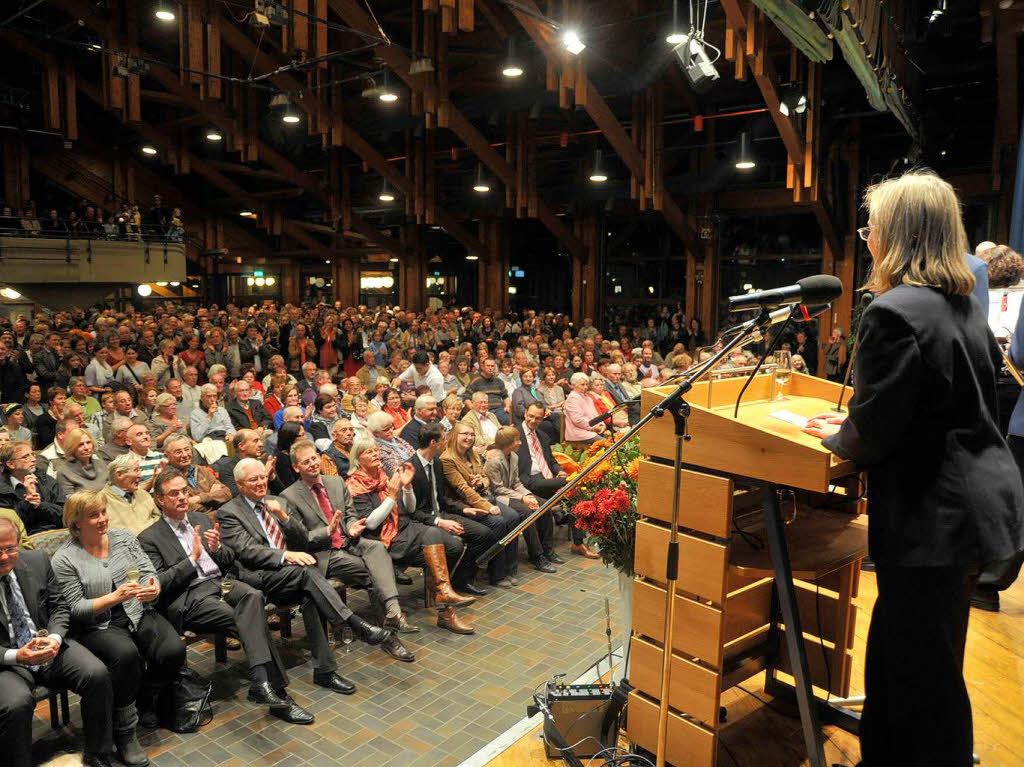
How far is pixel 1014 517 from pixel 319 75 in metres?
14.3

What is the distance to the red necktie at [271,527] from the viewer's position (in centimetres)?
420

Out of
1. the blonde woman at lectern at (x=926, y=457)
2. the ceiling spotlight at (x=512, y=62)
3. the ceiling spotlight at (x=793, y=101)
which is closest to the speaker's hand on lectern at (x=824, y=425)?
the blonde woman at lectern at (x=926, y=457)

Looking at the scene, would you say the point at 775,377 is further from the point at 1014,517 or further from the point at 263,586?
the point at 263,586

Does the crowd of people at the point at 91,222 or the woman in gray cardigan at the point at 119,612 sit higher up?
the crowd of people at the point at 91,222

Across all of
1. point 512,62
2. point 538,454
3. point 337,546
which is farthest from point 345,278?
point 337,546

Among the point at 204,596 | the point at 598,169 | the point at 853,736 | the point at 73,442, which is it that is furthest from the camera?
the point at 598,169

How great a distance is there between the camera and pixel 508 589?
5.26 metres

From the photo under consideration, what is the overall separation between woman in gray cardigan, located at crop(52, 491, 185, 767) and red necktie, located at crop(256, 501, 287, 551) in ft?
2.24

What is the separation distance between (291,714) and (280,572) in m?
0.74

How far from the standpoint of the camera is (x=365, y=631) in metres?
4.10

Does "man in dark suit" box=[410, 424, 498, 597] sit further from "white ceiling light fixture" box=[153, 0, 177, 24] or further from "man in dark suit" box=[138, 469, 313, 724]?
"white ceiling light fixture" box=[153, 0, 177, 24]

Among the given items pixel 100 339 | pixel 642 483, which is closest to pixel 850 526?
pixel 642 483

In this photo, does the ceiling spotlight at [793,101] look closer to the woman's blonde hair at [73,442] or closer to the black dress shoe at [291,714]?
the woman's blonde hair at [73,442]

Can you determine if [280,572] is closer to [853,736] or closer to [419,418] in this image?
[419,418]
